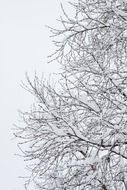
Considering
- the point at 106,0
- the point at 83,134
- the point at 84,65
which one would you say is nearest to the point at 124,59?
the point at 84,65

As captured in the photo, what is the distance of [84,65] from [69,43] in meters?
0.29

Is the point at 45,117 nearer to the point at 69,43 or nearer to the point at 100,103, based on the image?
the point at 100,103

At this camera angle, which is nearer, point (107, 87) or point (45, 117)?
point (107, 87)

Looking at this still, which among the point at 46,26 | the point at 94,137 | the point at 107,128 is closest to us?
the point at 107,128

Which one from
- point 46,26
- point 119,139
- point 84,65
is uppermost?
point 46,26

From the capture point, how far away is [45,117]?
11.6ft

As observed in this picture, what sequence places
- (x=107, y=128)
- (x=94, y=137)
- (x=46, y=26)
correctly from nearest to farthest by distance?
1. (x=107, y=128)
2. (x=94, y=137)
3. (x=46, y=26)

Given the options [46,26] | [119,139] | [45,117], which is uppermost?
[46,26]

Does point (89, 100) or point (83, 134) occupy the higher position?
point (89, 100)

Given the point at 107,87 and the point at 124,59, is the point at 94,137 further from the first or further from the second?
the point at 124,59

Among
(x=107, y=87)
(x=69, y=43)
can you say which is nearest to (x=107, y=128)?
(x=107, y=87)

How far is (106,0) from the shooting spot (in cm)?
315

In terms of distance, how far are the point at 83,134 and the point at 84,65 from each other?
0.71 m

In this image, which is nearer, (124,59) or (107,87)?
(107,87)
